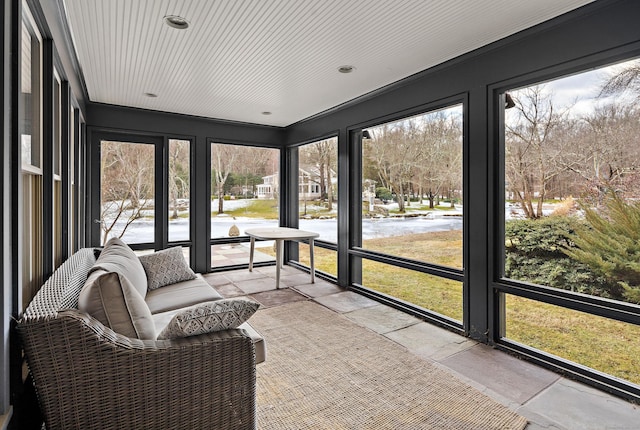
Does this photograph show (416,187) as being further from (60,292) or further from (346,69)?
(60,292)

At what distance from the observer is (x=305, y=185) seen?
5930 mm

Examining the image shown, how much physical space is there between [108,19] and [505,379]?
3762 millimetres

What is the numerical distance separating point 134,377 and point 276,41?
8.30 feet

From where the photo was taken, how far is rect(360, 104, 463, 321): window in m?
3.41

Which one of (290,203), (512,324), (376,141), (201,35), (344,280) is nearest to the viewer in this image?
(201,35)

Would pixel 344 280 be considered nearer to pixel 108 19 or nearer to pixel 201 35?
pixel 201 35

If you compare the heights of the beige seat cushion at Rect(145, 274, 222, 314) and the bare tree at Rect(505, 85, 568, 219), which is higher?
the bare tree at Rect(505, 85, 568, 219)

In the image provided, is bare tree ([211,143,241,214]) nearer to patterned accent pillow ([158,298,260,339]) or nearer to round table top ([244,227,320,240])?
round table top ([244,227,320,240])

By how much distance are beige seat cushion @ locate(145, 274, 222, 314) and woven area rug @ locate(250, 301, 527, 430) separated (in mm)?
683

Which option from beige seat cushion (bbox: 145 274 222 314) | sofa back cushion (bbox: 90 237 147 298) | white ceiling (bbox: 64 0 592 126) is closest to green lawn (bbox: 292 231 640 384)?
white ceiling (bbox: 64 0 592 126)

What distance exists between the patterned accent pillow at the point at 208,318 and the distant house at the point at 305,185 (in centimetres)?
361

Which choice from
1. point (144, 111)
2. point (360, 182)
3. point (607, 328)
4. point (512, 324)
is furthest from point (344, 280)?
point (144, 111)

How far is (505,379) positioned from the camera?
240 centimetres

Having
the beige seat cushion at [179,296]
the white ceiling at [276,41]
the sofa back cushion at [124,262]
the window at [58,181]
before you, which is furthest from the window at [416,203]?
the window at [58,181]
